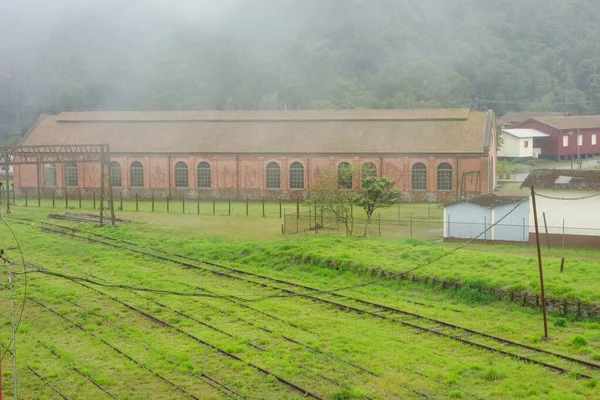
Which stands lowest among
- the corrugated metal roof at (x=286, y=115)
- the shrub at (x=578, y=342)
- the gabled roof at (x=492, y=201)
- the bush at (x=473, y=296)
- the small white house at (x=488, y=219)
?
the shrub at (x=578, y=342)

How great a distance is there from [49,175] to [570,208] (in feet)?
117

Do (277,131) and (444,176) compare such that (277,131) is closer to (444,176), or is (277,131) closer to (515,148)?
(444,176)

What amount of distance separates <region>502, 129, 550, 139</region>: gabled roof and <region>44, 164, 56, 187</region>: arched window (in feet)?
124

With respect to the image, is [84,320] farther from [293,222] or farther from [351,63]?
[351,63]

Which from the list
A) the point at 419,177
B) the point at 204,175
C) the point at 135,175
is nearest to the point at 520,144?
the point at 419,177

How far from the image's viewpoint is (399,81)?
291 feet

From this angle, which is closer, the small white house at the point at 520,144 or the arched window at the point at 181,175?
the arched window at the point at 181,175

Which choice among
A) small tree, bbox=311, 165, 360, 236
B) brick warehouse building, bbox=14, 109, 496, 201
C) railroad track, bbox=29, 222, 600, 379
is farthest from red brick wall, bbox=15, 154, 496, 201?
railroad track, bbox=29, 222, 600, 379

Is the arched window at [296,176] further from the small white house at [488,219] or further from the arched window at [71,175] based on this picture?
the small white house at [488,219]

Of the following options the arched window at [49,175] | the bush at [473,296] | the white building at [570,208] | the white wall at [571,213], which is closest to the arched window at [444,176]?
the white building at [570,208]

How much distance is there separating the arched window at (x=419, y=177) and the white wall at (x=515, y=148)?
2529 cm

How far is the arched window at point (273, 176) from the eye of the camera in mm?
47125

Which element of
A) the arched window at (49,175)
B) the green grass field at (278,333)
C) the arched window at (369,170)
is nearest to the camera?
the green grass field at (278,333)

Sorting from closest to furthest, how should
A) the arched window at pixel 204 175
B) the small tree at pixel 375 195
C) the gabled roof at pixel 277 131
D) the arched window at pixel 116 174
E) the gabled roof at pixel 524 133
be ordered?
the small tree at pixel 375 195 < the gabled roof at pixel 277 131 < the arched window at pixel 204 175 < the arched window at pixel 116 174 < the gabled roof at pixel 524 133
